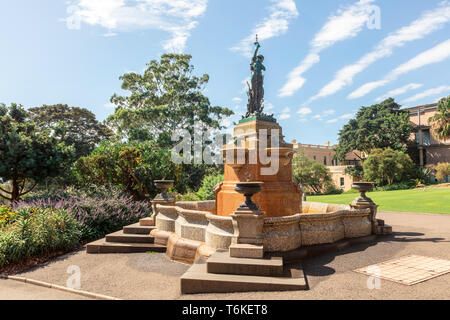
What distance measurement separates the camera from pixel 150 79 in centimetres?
2953

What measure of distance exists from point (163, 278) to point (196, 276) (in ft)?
3.78

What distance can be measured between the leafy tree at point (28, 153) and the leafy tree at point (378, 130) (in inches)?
1674

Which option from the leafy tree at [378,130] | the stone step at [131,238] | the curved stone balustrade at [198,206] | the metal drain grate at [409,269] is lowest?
the stone step at [131,238]

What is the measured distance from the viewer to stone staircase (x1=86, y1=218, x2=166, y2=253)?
24.4 feet

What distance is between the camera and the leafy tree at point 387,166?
37.2m

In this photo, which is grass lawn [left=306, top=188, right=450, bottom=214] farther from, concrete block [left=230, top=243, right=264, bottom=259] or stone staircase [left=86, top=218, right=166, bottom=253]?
stone staircase [left=86, top=218, right=166, bottom=253]

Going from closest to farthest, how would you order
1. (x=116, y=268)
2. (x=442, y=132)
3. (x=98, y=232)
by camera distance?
(x=116, y=268)
(x=98, y=232)
(x=442, y=132)

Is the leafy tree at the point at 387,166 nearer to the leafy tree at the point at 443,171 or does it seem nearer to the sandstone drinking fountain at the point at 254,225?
the leafy tree at the point at 443,171

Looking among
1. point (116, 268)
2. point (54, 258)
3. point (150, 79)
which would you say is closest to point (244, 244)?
point (116, 268)

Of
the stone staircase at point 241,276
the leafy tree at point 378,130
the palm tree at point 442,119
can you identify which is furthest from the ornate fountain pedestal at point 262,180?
the leafy tree at point 378,130

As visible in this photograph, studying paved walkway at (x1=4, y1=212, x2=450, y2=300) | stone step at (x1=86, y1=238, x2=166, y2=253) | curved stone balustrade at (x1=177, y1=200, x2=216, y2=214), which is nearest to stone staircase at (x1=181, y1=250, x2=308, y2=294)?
paved walkway at (x1=4, y1=212, x2=450, y2=300)

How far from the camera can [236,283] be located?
4.41 m

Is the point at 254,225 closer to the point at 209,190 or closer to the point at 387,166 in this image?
the point at 209,190

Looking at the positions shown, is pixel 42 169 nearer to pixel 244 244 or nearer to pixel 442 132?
pixel 244 244
